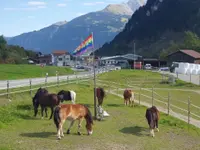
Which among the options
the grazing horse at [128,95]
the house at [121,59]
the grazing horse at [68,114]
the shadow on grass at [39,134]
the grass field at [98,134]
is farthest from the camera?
the house at [121,59]

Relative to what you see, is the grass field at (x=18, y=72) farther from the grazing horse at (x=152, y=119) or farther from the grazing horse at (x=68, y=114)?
the grazing horse at (x=68, y=114)

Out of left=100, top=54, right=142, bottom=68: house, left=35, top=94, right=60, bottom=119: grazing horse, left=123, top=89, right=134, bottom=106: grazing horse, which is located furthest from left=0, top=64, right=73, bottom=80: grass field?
left=100, top=54, right=142, bottom=68: house

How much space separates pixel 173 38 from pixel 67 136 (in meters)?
177

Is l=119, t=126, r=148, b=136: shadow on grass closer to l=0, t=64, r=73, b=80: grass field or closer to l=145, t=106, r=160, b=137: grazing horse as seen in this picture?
l=145, t=106, r=160, b=137: grazing horse

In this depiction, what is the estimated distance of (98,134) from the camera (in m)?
16.3

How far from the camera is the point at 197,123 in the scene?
22578 mm

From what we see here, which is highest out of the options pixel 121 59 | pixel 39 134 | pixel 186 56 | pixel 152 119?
pixel 186 56

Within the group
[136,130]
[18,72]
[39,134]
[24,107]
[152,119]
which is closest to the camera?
[39,134]

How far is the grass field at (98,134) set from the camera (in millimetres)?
14145

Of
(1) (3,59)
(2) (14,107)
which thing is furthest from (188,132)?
(1) (3,59)

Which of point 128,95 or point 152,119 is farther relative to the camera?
point 128,95

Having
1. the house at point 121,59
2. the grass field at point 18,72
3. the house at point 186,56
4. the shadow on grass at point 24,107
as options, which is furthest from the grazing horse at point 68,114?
the house at point 121,59

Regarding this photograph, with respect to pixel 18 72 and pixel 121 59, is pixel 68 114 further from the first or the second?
pixel 121 59

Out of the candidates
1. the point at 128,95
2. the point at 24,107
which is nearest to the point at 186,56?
the point at 128,95
